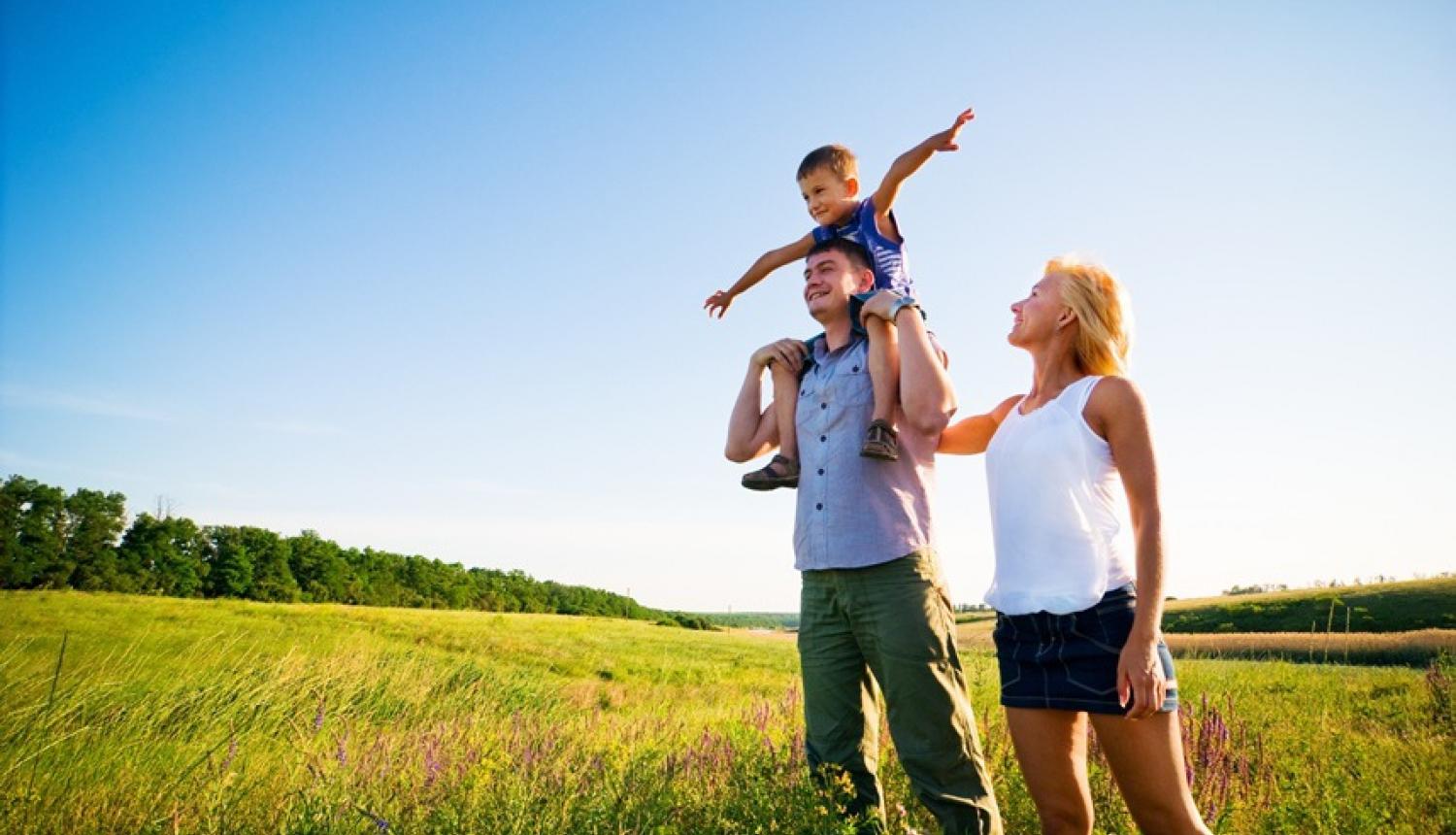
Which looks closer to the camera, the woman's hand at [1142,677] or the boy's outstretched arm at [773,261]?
the woman's hand at [1142,677]

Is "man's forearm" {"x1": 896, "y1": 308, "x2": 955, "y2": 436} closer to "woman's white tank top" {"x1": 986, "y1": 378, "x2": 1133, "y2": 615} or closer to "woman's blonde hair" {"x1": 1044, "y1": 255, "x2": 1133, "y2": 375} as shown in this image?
"woman's white tank top" {"x1": 986, "y1": 378, "x2": 1133, "y2": 615}

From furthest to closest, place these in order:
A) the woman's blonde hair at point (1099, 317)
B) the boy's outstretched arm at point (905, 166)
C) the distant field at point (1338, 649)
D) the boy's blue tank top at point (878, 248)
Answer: the distant field at point (1338, 649) → the boy's outstretched arm at point (905, 166) → the boy's blue tank top at point (878, 248) → the woman's blonde hair at point (1099, 317)

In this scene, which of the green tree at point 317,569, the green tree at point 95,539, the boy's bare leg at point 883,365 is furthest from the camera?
the green tree at point 317,569

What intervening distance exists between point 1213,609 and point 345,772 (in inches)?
2733

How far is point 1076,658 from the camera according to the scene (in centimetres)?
223

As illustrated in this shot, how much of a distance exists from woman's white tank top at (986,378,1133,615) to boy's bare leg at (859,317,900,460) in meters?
0.53

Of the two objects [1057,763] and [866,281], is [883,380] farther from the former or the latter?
[1057,763]

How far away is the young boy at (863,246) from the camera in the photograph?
305 centimetres

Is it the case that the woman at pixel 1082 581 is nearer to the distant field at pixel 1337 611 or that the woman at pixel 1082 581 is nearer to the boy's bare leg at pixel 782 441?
the boy's bare leg at pixel 782 441

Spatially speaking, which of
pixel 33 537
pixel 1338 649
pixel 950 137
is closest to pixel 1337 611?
pixel 1338 649

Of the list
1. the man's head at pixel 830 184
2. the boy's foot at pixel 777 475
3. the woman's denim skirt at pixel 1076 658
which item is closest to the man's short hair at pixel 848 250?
the man's head at pixel 830 184

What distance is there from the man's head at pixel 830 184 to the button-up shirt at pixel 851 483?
4.56ft

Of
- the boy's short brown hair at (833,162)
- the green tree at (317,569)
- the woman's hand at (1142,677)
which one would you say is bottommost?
the green tree at (317,569)

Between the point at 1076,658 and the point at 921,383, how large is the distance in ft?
3.84
